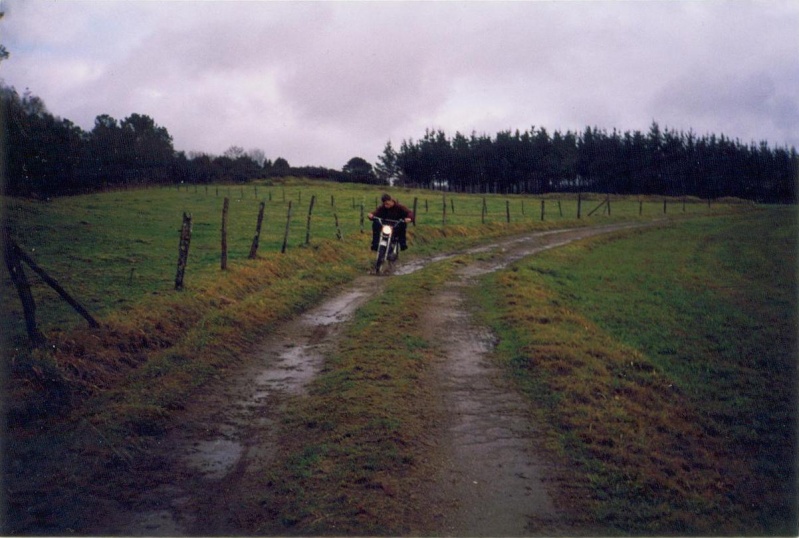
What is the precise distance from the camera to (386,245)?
19.1m

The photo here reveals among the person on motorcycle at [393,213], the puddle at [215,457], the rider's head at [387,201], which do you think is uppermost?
the rider's head at [387,201]

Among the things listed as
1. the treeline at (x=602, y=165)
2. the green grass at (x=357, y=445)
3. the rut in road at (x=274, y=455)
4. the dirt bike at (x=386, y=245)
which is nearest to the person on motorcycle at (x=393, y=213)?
A: the dirt bike at (x=386, y=245)

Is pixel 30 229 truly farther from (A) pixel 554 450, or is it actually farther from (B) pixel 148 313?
(A) pixel 554 450

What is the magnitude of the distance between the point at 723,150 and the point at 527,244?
88063mm

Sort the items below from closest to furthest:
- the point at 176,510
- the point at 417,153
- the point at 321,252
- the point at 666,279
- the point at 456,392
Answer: the point at 176,510, the point at 456,392, the point at 666,279, the point at 321,252, the point at 417,153

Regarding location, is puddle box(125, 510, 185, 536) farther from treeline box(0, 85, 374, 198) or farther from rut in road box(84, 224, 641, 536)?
treeline box(0, 85, 374, 198)

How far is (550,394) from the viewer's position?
823 cm

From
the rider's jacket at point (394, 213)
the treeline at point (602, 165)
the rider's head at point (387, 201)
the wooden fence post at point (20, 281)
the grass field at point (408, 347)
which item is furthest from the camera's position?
the treeline at point (602, 165)

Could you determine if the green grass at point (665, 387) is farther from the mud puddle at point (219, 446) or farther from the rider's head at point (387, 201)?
the rider's head at point (387, 201)

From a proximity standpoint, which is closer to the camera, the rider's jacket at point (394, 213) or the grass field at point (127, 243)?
the grass field at point (127, 243)

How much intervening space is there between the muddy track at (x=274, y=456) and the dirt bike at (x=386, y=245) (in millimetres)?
7989

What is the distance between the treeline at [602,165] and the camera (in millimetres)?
97312

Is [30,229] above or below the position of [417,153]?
below

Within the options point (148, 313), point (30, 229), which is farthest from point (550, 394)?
point (30, 229)
